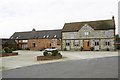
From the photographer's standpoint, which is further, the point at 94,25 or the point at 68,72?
the point at 94,25

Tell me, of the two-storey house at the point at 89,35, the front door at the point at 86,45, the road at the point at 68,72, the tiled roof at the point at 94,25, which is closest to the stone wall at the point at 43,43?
the two-storey house at the point at 89,35

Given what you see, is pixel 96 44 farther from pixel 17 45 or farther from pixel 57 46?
pixel 17 45

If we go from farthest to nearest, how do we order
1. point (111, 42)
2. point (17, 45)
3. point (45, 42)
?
point (17, 45)
point (45, 42)
point (111, 42)

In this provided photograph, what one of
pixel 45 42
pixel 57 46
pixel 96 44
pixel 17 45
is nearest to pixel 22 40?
pixel 17 45

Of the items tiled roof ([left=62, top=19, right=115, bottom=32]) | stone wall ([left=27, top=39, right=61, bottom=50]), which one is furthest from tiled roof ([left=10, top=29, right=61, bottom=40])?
tiled roof ([left=62, top=19, right=115, bottom=32])

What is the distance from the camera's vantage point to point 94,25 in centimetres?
5875

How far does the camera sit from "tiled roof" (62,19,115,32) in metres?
56.3

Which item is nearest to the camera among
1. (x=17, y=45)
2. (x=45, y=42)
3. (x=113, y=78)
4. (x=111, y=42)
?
(x=113, y=78)

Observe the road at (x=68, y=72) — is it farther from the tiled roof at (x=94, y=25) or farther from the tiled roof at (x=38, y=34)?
the tiled roof at (x=38, y=34)

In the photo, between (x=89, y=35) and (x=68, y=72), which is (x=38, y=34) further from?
(x=68, y=72)

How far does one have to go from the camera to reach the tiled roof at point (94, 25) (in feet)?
185

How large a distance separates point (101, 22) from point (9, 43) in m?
26.9

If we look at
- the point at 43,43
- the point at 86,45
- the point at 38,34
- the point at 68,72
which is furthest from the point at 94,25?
the point at 68,72

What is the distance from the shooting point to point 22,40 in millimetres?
69875
